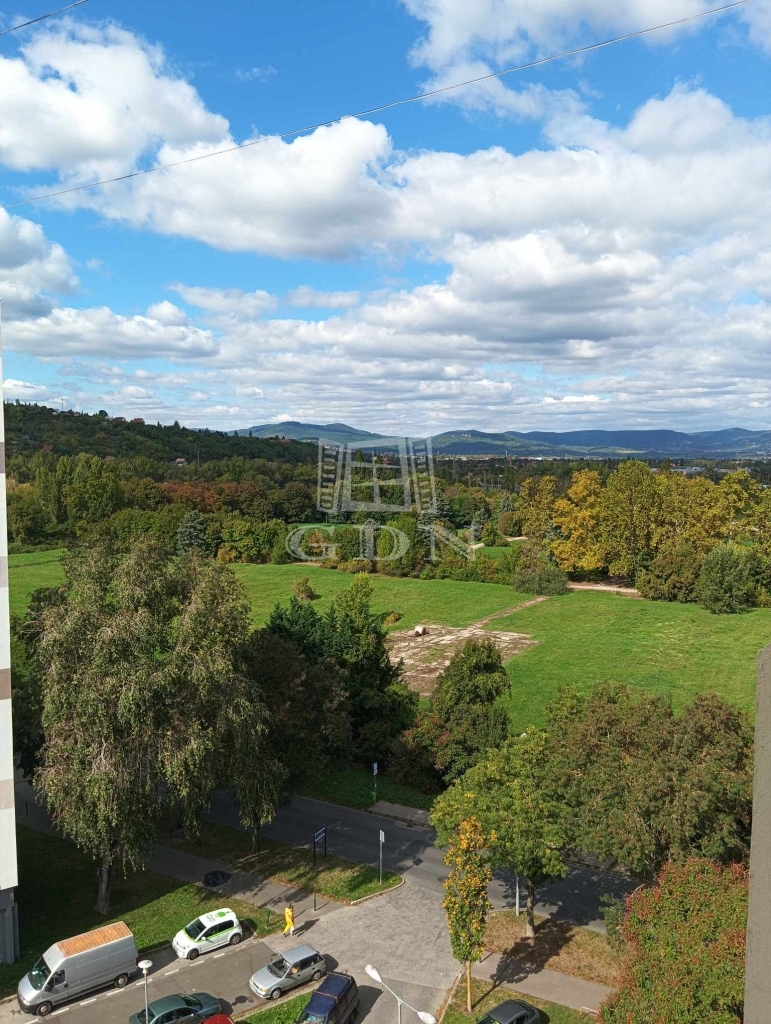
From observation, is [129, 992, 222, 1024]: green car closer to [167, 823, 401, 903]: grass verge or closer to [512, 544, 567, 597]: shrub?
[167, 823, 401, 903]: grass verge

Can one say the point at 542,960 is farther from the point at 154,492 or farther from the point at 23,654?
the point at 154,492

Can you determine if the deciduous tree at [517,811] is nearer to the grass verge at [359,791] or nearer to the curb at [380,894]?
the curb at [380,894]

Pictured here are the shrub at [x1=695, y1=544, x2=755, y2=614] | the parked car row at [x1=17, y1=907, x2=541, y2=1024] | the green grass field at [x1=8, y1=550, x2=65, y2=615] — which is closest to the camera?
the parked car row at [x1=17, y1=907, x2=541, y2=1024]

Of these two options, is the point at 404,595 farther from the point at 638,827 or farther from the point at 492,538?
the point at 638,827

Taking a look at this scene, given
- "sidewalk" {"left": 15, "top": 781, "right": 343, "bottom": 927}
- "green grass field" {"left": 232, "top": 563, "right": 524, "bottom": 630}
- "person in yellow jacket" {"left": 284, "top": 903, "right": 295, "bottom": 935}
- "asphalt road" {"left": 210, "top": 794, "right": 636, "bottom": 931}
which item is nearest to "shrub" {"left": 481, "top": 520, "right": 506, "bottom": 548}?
"green grass field" {"left": 232, "top": 563, "right": 524, "bottom": 630}

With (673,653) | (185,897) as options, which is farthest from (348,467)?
(185,897)

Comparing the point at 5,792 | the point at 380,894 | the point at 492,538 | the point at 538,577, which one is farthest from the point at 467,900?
the point at 492,538
